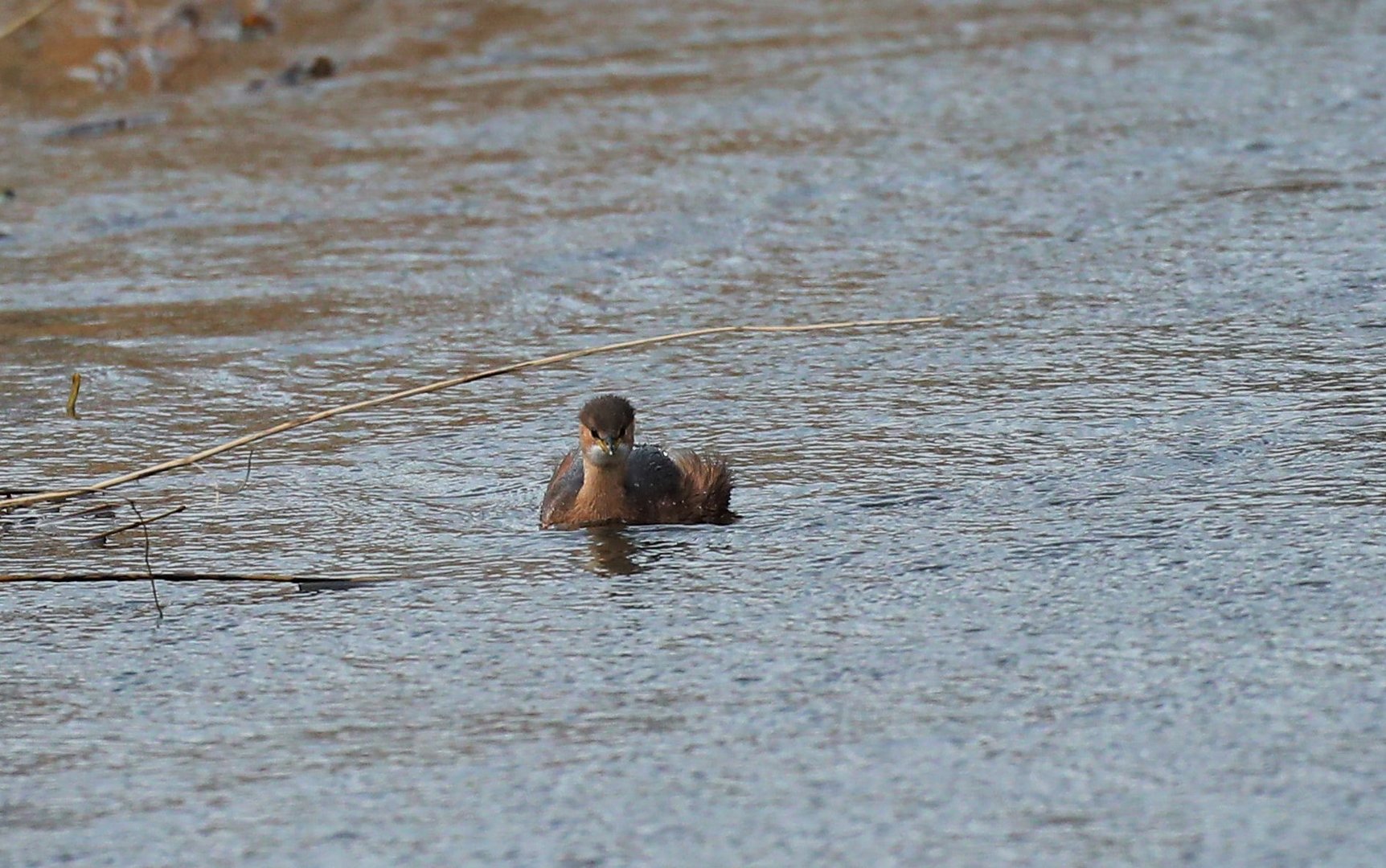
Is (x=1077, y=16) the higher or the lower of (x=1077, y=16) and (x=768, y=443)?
the higher

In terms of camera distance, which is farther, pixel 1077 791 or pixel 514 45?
pixel 514 45

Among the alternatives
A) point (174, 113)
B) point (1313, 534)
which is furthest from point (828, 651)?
point (174, 113)

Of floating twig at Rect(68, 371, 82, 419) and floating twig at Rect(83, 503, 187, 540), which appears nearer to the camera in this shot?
floating twig at Rect(83, 503, 187, 540)

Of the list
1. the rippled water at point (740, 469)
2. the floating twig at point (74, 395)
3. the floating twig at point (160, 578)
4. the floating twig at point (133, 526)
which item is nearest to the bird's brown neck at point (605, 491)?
the rippled water at point (740, 469)

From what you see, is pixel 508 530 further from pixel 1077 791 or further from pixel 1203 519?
pixel 1077 791

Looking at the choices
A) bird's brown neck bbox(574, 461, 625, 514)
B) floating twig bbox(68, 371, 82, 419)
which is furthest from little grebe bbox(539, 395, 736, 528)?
floating twig bbox(68, 371, 82, 419)

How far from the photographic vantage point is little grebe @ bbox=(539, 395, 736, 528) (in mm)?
5293

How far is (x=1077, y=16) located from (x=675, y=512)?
7522 millimetres

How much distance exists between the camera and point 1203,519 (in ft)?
16.3

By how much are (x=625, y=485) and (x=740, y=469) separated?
1.32ft

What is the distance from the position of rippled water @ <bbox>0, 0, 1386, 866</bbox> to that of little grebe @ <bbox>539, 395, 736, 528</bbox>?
10 cm

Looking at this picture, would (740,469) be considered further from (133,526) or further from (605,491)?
(133,526)

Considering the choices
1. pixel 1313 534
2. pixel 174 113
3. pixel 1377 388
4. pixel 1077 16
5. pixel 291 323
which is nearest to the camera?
pixel 1313 534

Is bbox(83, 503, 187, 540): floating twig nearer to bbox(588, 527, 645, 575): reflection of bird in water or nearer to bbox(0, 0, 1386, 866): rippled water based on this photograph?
bbox(0, 0, 1386, 866): rippled water
